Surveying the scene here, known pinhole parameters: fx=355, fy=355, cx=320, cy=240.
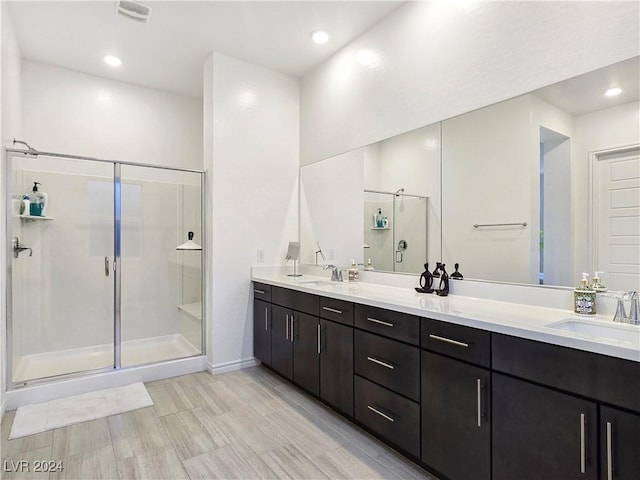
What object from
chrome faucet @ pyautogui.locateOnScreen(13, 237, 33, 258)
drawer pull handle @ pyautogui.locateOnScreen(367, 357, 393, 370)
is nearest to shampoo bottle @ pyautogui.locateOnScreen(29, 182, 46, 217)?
chrome faucet @ pyautogui.locateOnScreen(13, 237, 33, 258)

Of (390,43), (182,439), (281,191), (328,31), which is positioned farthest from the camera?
(281,191)

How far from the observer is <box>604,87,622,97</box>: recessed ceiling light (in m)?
1.65

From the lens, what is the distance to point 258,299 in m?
3.40

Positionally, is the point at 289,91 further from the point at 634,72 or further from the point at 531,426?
the point at 531,426

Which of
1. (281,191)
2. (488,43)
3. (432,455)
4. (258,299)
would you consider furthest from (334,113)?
(432,455)

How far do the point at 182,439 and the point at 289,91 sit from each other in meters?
3.27

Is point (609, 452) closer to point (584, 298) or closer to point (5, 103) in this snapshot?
point (584, 298)

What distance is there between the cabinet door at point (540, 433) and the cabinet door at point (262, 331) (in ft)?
6.90

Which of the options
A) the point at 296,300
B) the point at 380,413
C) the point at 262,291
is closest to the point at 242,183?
the point at 262,291

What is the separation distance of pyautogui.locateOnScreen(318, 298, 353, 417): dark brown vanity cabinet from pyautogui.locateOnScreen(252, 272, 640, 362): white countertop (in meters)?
0.10

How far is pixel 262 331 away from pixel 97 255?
1743 millimetres

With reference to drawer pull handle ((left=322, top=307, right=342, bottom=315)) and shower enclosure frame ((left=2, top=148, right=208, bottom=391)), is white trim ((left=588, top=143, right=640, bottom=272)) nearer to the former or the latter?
drawer pull handle ((left=322, top=307, right=342, bottom=315))

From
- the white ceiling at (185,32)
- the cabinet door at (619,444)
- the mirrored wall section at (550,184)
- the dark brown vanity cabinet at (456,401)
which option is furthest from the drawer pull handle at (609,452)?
the white ceiling at (185,32)

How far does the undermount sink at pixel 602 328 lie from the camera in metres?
1.46
